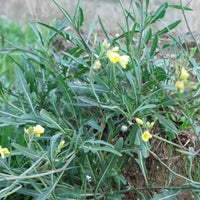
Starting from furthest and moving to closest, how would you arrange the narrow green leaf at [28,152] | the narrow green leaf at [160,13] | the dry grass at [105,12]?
1. the dry grass at [105,12]
2. the narrow green leaf at [160,13]
3. the narrow green leaf at [28,152]

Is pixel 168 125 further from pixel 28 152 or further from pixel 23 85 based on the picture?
pixel 23 85

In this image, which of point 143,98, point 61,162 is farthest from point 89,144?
point 143,98

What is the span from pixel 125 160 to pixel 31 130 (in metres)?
0.42

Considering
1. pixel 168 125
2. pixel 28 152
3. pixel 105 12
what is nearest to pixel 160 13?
pixel 168 125

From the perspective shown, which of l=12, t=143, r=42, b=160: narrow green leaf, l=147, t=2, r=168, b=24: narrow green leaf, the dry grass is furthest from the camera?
the dry grass

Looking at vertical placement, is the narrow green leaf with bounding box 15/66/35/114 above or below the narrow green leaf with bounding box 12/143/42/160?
above

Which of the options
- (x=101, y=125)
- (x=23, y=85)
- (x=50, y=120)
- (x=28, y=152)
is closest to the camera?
(x=28, y=152)

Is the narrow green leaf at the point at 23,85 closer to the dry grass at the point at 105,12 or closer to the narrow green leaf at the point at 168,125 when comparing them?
the dry grass at the point at 105,12

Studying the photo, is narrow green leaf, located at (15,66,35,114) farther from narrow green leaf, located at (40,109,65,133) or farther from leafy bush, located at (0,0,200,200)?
narrow green leaf, located at (40,109,65,133)

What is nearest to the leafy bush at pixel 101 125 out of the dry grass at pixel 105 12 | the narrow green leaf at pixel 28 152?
the narrow green leaf at pixel 28 152

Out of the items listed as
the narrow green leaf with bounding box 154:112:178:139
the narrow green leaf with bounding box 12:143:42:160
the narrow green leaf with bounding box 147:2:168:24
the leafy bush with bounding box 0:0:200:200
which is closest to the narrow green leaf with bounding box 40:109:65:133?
the leafy bush with bounding box 0:0:200:200

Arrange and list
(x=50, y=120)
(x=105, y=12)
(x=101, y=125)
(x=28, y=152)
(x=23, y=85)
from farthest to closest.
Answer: (x=105, y=12) < (x=23, y=85) < (x=101, y=125) < (x=50, y=120) < (x=28, y=152)

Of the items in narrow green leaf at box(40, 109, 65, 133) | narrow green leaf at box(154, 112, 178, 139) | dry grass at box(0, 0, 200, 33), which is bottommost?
narrow green leaf at box(154, 112, 178, 139)

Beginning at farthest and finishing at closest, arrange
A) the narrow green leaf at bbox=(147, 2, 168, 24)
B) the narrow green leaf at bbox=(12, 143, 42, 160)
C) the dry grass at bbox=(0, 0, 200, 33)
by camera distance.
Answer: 1. the dry grass at bbox=(0, 0, 200, 33)
2. the narrow green leaf at bbox=(147, 2, 168, 24)
3. the narrow green leaf at bbox=(12, 143, 42, 160)
